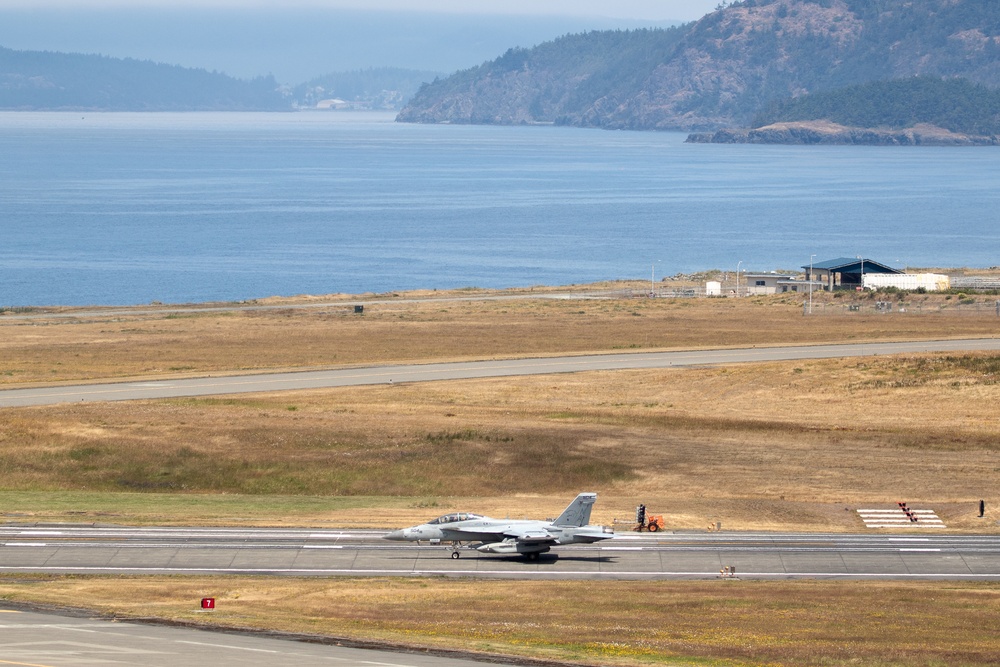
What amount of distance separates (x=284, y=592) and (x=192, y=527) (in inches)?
428

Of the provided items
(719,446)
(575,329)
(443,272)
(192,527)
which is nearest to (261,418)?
(192,527)

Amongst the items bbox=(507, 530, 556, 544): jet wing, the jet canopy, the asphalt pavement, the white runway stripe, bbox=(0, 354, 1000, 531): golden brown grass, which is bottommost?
the white runway stripe

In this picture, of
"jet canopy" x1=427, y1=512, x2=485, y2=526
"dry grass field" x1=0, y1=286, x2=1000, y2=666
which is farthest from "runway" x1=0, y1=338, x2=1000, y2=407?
"jet canopy" x1=427, y1=512, x2=485, y2=526

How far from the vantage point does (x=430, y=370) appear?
8662 cm

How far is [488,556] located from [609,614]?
1004cm

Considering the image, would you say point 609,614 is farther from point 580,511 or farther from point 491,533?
point 491,533

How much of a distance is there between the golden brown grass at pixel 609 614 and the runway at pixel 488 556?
146 cm

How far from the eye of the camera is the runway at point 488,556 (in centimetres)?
4631

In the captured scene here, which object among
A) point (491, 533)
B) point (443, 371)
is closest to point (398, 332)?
point (443, 371)

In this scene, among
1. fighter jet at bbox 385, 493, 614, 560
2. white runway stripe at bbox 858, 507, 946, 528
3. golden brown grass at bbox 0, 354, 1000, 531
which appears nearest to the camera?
fighter jet at bbox 385, 493, 614, 560

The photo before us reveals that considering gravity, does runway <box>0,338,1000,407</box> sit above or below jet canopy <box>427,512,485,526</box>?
below

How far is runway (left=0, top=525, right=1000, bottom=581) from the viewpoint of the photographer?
4631cm

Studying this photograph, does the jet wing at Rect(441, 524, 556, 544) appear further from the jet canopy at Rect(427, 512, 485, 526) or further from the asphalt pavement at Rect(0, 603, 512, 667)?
the asphalt pavement at Rect(0, 603, 512, 667)

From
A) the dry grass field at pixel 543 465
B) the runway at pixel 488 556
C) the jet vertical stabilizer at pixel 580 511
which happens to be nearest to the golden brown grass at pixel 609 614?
the dry grass field at pixel 543 465
